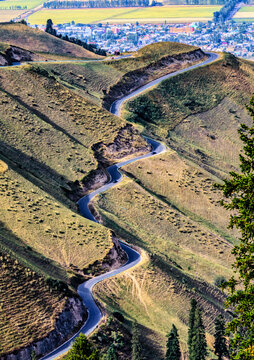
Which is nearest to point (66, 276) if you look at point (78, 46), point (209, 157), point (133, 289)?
point (133, 289)

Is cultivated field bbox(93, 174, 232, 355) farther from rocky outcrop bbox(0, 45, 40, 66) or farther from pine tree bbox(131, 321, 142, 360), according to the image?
rocky outcrop bbox(0, 45, 40, 66)

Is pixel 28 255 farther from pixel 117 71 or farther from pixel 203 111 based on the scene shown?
pixel 117 71

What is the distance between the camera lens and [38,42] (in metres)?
178

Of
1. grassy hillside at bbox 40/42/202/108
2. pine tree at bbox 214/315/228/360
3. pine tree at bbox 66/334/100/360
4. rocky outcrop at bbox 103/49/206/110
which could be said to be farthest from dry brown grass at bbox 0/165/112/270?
rocky outcrop at bbox 103/49/206/110

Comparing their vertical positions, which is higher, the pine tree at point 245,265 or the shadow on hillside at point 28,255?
the pine tree at point 245,265

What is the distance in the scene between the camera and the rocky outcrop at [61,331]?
53131 mm

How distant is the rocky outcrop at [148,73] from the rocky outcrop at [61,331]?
2986 inches

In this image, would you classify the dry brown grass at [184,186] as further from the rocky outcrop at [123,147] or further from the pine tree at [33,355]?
the pine tree at [33,355]

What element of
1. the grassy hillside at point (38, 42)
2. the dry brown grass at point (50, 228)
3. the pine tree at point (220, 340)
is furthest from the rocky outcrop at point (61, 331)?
the grassy hillside at point (38, 42)

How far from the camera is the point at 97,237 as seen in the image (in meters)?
75.9

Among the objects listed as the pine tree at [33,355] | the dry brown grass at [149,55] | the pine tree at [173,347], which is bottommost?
the pine tree at [173,347]

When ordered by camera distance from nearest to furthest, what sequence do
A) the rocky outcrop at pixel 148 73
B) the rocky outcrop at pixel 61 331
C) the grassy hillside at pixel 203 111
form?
the rocky outcrop at pixel 61 331 → the grassy hillside at pixel 203 111 → the rocky outcrop at pixel 148 73

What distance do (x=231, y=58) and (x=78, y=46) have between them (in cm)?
4484


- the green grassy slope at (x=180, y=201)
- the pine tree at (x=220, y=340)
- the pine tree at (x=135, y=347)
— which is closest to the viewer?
the pine tree at (x=135, y=347)
